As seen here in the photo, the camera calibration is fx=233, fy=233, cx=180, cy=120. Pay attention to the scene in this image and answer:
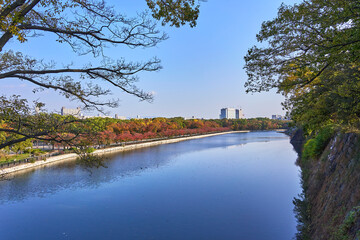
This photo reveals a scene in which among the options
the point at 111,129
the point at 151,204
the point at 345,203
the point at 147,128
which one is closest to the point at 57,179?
the point at 151,204

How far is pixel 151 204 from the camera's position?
15664mm

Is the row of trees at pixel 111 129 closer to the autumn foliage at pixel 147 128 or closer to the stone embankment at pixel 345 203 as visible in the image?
the autumn foliage at pixel 147 128

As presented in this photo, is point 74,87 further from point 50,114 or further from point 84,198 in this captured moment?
point 84,198

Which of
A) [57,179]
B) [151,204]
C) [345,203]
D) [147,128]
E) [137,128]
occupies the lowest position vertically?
[151,204]

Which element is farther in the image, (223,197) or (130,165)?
(130,165)

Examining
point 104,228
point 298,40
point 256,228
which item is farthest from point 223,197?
point 298,40

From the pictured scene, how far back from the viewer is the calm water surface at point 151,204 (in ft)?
38.9

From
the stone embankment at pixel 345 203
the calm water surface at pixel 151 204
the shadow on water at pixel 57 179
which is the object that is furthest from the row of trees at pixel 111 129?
the stone embankment at pixel 345 203

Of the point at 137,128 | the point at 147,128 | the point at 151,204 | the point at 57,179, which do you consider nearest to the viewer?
the point at 151,204

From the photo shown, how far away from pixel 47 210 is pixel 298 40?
16731 mm

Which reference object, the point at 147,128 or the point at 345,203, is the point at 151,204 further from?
the point at 147,128

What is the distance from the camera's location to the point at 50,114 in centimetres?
677

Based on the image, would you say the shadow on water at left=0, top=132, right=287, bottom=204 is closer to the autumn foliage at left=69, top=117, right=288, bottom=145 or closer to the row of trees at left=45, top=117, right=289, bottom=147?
the autumn foliage at left=69, top=117, right=288, bottom=145

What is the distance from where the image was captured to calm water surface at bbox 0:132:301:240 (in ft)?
38.9
